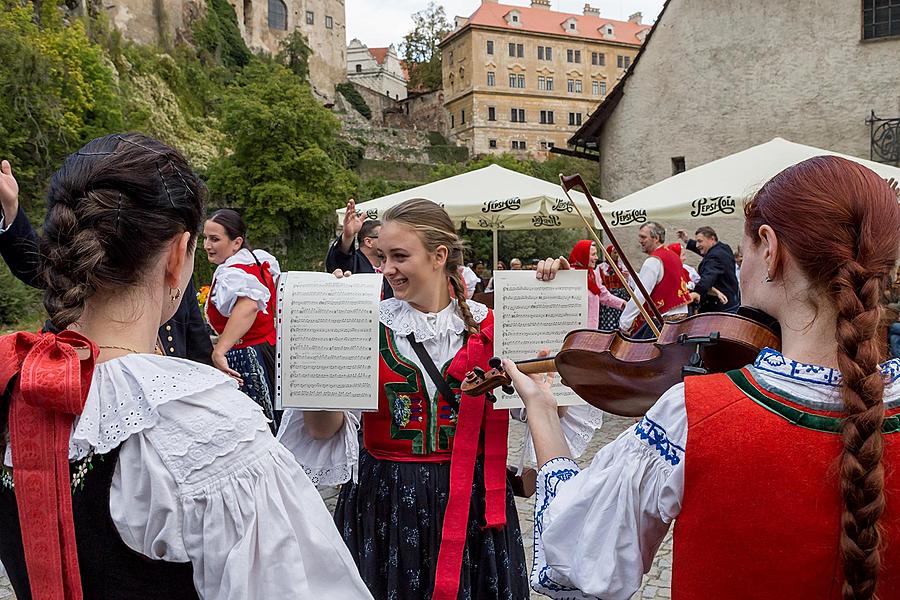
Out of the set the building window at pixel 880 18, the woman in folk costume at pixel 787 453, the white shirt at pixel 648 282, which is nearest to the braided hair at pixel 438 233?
the woman in folk costume at pixel 787 453

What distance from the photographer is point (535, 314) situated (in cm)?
239

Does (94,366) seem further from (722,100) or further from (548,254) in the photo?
(548,254)

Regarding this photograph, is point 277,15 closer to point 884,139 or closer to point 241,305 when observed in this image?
point 884,139

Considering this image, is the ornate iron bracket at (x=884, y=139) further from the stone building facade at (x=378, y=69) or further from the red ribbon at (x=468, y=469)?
the stone building facade at (x=378, y=69)

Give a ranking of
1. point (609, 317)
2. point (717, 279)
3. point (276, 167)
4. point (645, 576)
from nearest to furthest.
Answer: point (645, 576) → point (717, 279) → point (609, 317) → point (276, 167)

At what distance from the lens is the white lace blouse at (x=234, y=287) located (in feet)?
14.4

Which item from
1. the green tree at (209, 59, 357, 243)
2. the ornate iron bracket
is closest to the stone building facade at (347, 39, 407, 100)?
the green tree at (209, 59, 357, 243)

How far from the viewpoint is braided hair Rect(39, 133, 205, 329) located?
1.18 meters

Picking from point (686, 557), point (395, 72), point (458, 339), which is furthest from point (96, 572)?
point (395, 72)

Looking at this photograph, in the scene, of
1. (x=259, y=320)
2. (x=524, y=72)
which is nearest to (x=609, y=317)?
(x=259, y=320)

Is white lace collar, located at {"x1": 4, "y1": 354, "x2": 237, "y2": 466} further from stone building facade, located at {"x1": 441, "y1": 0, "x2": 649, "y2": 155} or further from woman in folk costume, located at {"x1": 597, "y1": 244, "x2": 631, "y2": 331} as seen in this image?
stone building facade, located at {"x1": 441, "y1": 0, "x2": 649, "y2": 155}

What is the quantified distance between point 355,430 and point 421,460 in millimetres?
328

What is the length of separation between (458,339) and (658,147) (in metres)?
19.3

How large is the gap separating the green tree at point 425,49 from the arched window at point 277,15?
59.4 feet
